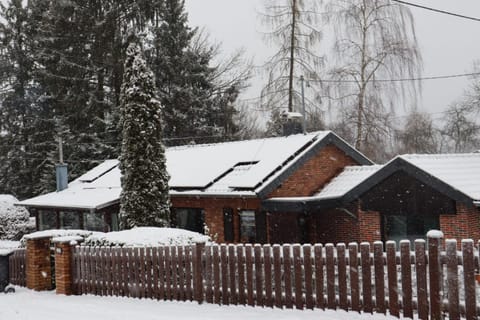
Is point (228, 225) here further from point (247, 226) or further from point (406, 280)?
point (406, 280)

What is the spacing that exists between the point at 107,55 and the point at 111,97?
9.73ft

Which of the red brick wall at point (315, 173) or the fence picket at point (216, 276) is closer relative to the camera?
the fence picket at point (216, 276)

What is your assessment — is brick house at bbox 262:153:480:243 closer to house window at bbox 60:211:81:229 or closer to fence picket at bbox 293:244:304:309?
fence picket at bbox 293:244:304:309

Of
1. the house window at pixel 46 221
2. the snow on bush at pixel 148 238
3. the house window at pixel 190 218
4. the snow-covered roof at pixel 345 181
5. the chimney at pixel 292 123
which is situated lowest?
the house window at pixel 46 221

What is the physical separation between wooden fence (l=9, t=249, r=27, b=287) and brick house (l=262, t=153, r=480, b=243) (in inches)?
298

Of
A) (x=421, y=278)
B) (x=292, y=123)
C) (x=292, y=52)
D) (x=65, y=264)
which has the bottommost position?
(x=65, y=264)

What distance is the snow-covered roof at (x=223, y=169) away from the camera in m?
17.5

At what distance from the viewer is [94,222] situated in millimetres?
24812

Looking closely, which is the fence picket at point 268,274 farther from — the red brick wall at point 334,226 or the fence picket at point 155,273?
the red brick wall at point 334,226

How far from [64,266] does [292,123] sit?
12.3 m

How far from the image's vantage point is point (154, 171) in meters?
16.4

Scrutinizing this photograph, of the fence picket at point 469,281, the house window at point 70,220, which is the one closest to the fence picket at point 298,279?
the fence picket at point 469,281

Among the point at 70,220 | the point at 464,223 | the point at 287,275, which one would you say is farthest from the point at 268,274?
the point at 70,220

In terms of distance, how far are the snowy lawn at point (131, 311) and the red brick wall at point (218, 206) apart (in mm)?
8517
